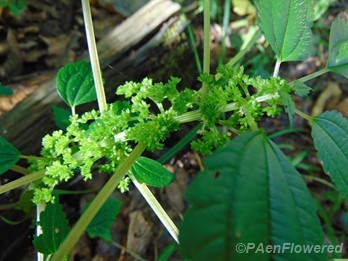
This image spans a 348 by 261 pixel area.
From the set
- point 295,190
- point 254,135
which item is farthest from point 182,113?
point 295,190

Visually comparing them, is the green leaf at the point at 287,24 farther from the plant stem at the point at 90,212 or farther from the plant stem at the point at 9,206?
the plant stem at the point at 9,206

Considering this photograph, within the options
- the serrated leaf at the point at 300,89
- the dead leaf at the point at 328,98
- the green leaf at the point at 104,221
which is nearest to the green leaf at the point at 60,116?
the green leaf at the point at 104,221

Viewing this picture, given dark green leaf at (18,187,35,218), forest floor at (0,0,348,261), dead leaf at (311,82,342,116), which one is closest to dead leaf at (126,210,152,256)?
forest floor at (0,0,348,261)

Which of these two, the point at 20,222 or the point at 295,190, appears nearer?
the point at 295,190

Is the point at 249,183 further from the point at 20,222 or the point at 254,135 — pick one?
the point at 20,222

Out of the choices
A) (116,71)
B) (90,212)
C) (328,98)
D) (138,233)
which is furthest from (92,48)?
(328,98)
